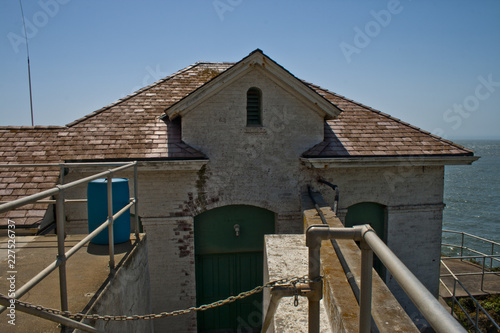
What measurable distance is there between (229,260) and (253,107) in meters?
4.16

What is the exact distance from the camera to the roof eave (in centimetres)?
891

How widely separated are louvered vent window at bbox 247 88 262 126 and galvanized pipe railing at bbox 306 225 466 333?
276 inches

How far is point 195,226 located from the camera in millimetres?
9164

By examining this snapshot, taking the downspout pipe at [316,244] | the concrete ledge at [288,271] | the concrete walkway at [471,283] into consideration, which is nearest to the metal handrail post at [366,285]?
the downspout pipe at [316,244]

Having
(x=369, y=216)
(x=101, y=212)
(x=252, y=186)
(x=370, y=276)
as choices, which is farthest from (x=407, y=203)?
(x=370, y=276)

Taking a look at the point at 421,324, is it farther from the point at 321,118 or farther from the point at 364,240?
the point at 364,240

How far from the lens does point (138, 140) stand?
9.02 m

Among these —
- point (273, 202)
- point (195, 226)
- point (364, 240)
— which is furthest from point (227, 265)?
point (364, 240)

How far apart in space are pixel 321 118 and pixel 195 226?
4.48 meters

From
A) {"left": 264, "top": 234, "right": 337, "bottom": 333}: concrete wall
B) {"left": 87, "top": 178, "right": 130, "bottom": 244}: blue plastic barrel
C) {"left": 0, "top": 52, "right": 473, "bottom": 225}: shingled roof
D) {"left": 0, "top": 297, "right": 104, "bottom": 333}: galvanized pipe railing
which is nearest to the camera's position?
{"left": 0, "top": 297, "right": 104, "bottom": 333}: galvanized pipe railing

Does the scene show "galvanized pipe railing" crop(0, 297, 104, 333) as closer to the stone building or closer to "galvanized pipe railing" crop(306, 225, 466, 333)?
"galvanized pipe railing" crop(306, 225, 466, 333)

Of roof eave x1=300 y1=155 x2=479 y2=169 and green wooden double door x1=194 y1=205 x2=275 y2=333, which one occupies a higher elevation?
roof eave x1=300 y1=155 x2=479 y2=169

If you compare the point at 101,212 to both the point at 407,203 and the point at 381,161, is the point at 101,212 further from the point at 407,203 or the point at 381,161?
the point at 407,203

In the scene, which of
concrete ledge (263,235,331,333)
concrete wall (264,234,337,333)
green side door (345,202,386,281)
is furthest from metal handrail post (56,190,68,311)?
green side door (345,202,386,281)
